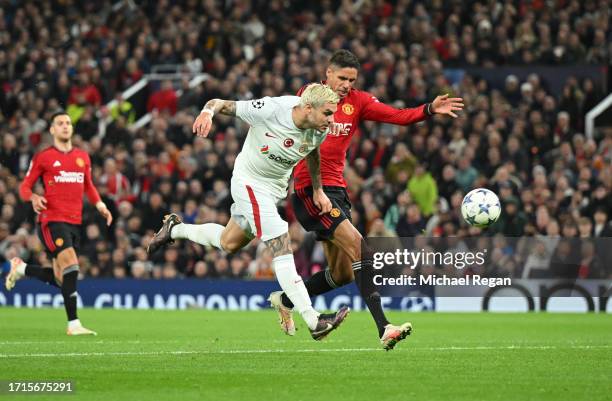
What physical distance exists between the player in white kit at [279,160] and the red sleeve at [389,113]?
85cm

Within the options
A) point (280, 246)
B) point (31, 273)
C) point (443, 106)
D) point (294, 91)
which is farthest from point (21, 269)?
point (294, 91)

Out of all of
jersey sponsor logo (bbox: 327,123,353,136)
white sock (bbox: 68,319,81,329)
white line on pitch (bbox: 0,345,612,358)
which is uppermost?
jersey sponsor logo (bbox: 327,123,353,136)

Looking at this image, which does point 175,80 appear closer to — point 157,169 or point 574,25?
point 157,169

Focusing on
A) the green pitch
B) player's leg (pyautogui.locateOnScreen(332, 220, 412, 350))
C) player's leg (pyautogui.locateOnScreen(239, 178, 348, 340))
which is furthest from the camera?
player's leg (pyautogui.locateOnScreen(239, 178, 348, 340))

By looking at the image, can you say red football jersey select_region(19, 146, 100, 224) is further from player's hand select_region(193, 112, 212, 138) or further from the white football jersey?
player's hand select_region(193, 112, 212, 138)

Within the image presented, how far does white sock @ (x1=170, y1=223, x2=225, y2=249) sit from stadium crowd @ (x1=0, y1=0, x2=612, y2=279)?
758 centimetres

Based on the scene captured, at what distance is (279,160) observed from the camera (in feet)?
34.2

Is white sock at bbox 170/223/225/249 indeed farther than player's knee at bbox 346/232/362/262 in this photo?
Yes

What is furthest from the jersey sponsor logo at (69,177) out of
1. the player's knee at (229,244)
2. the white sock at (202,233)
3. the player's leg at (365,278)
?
the player's leg at (365,278)

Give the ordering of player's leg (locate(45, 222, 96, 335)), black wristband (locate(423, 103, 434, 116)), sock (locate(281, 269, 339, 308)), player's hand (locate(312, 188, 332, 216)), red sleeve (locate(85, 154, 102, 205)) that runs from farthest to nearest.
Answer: red sleeve (locate(85, 154, 102, 205)) → player's leg (locate(45, 222, 96, 335)) → sock (locate(281, 269, 339, 308)) → player's hand (locate(312, 188, 332, 216)) → black wristband (locate(423, 103, 434, 116))

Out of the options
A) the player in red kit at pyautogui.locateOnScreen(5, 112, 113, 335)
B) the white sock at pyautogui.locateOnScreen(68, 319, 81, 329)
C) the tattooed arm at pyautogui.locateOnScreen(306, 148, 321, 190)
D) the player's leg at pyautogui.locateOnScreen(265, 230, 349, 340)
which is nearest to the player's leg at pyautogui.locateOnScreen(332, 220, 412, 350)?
the player's leg at pyautogui.locateOnScreen(265, 230, 349, 340)

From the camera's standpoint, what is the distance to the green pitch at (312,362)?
808 cm

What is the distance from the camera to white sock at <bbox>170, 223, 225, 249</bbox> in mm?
11250

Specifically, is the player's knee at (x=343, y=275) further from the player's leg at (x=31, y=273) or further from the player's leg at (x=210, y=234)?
the player's leg at (x=31, y=273)
